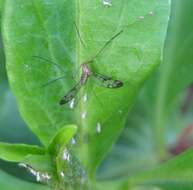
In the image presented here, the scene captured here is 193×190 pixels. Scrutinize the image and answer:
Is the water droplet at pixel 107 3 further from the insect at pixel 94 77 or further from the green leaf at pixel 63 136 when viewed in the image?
the green leaf at pixel 63 136

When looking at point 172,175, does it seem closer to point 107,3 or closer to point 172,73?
point 107,3

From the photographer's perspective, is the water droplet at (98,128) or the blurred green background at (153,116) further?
the blurred green background at (153,116)

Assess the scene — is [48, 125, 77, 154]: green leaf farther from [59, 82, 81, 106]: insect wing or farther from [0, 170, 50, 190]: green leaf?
[0, 170, 50, 190]: green leaf

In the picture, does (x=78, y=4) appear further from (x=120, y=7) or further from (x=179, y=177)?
(x=179, y=177)

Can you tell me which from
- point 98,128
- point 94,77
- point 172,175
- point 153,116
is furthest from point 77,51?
point 153,116

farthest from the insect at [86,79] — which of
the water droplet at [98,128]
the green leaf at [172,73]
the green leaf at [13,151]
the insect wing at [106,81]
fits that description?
the green leaf at [172,73]

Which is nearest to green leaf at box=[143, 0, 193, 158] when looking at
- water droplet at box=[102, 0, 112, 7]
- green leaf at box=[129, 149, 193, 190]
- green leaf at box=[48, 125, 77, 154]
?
green leaf at box=[129, 149, 193, 190]
